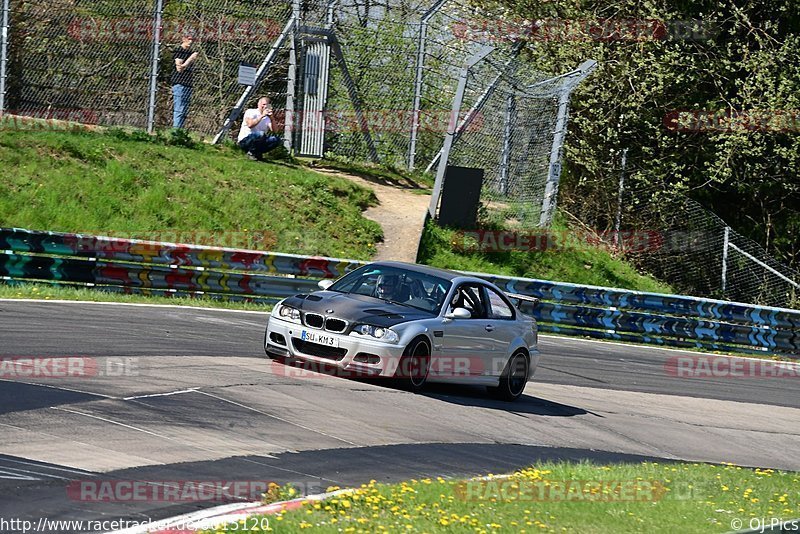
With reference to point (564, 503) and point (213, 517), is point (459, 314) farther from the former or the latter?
point (213, 517)

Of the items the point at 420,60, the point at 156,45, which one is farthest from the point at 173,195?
the point at 420,60

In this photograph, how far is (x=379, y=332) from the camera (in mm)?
12164

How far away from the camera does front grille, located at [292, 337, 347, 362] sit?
12.3 m

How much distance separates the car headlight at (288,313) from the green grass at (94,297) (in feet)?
18.4

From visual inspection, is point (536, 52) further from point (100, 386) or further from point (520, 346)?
point (100, 386)

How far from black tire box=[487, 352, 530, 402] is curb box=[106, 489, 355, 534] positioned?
6495mm

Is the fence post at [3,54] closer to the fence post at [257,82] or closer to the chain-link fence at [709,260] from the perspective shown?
the fence post at [257,82]

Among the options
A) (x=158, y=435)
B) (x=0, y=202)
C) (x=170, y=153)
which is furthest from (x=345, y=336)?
(x=170, y=153)

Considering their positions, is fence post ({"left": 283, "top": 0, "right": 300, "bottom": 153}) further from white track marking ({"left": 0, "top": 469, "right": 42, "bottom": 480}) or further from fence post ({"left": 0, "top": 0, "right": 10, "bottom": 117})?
white track marking ({"left": 0, "top": 469, "right": 42, "bottom": 480})

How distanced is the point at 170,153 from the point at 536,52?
1194 centimetres

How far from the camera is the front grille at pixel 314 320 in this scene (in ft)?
40.7

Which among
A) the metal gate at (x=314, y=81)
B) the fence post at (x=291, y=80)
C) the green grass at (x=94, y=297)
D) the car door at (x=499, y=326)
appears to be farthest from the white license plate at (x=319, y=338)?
the metal gate at (x=314, y=81)

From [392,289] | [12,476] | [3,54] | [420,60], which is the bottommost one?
[12,476]

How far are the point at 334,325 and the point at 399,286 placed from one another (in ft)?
4.54
